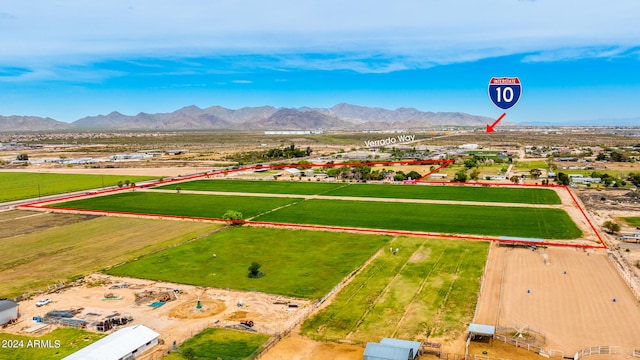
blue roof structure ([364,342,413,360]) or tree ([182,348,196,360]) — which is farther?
tree ([182,348,196,360])

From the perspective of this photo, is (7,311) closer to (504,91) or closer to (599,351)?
(504,91)

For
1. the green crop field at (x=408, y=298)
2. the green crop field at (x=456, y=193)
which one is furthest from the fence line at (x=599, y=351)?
the green crop field at (x=456, y=193)

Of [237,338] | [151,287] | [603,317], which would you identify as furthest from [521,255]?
[151,287]

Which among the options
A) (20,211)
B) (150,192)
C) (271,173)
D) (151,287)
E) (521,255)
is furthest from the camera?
(271,173)

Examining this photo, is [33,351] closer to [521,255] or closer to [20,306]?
[20,306]

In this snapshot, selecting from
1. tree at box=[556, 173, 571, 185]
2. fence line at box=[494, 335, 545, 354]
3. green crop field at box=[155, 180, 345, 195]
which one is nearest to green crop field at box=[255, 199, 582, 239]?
green crop field at box=[155, 180, 345, 195]

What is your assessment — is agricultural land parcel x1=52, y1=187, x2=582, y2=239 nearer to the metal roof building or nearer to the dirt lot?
the dirt lot

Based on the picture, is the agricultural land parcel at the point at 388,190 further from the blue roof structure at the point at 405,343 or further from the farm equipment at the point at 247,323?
the blue roof structure at the point at 405,343
